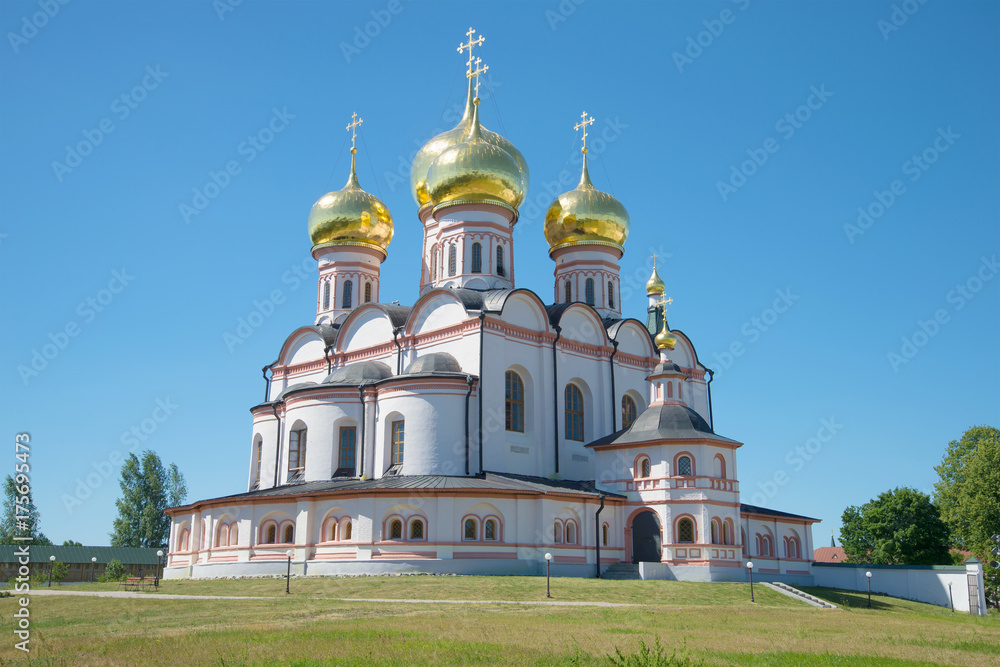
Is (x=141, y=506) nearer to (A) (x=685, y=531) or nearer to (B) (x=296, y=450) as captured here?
(B) (x=296, y=450)

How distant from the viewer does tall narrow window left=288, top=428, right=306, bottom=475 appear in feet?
91.5

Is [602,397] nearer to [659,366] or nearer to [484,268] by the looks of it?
[659,366]

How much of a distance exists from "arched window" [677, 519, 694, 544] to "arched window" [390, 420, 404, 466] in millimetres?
7962

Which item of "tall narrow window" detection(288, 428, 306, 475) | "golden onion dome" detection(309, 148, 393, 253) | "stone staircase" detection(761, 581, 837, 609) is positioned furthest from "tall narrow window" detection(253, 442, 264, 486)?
"stone staircase" detection(761, 581, 837, 609)

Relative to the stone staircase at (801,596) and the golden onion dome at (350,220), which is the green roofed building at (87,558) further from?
the stone staircase at (801,596)

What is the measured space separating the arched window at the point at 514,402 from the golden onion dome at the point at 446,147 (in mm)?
7630

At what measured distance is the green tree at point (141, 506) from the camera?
40.0 metres

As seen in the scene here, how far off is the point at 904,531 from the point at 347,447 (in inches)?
867

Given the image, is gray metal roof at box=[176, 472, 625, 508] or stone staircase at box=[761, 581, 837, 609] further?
gray metal roof at box=[176, 472, 625, 508]

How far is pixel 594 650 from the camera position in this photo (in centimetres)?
991

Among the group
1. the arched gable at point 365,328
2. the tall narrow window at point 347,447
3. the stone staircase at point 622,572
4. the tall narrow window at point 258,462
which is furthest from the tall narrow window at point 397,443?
the stone staircase at point 622,572

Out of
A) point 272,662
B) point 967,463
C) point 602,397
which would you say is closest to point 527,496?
point 602,397

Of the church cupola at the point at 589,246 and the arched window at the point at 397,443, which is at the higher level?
the church cupola at the point at 589,246

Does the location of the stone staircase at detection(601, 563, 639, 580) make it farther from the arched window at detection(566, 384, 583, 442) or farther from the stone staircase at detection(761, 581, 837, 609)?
the arched window at detection(566, 384, 583, 442)
